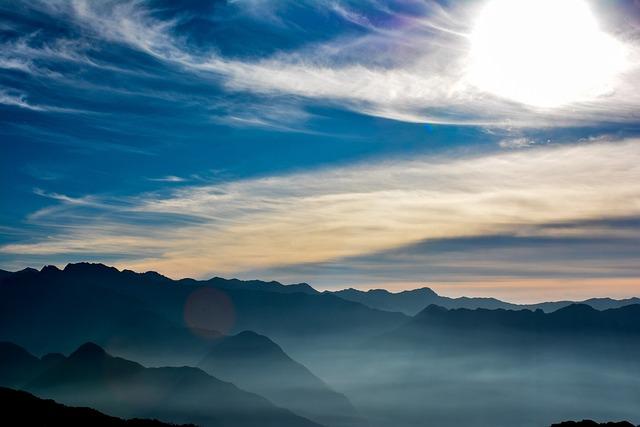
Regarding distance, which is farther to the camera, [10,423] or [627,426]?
[627,426]

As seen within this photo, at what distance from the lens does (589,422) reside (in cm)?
8756

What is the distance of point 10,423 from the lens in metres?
A: 74.3

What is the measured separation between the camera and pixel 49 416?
82750 mm

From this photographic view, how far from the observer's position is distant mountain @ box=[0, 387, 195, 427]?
260 ft

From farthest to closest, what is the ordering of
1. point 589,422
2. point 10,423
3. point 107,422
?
1. point 589,422
2. point 107,422
3. point 10,423

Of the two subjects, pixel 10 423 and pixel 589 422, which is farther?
pixel 589 422

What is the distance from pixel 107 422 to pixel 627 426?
7956 cm

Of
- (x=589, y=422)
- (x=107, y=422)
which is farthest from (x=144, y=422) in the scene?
(x=589, y=422)

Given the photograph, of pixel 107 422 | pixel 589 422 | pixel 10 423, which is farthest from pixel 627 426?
pixel 10 423

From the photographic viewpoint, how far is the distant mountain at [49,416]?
7920 cm

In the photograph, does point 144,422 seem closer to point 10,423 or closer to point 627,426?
point 10,423

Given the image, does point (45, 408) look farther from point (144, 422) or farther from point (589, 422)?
point (589, 422)

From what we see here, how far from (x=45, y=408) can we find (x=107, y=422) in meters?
12.6

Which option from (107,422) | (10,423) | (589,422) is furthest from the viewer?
(589,422)
